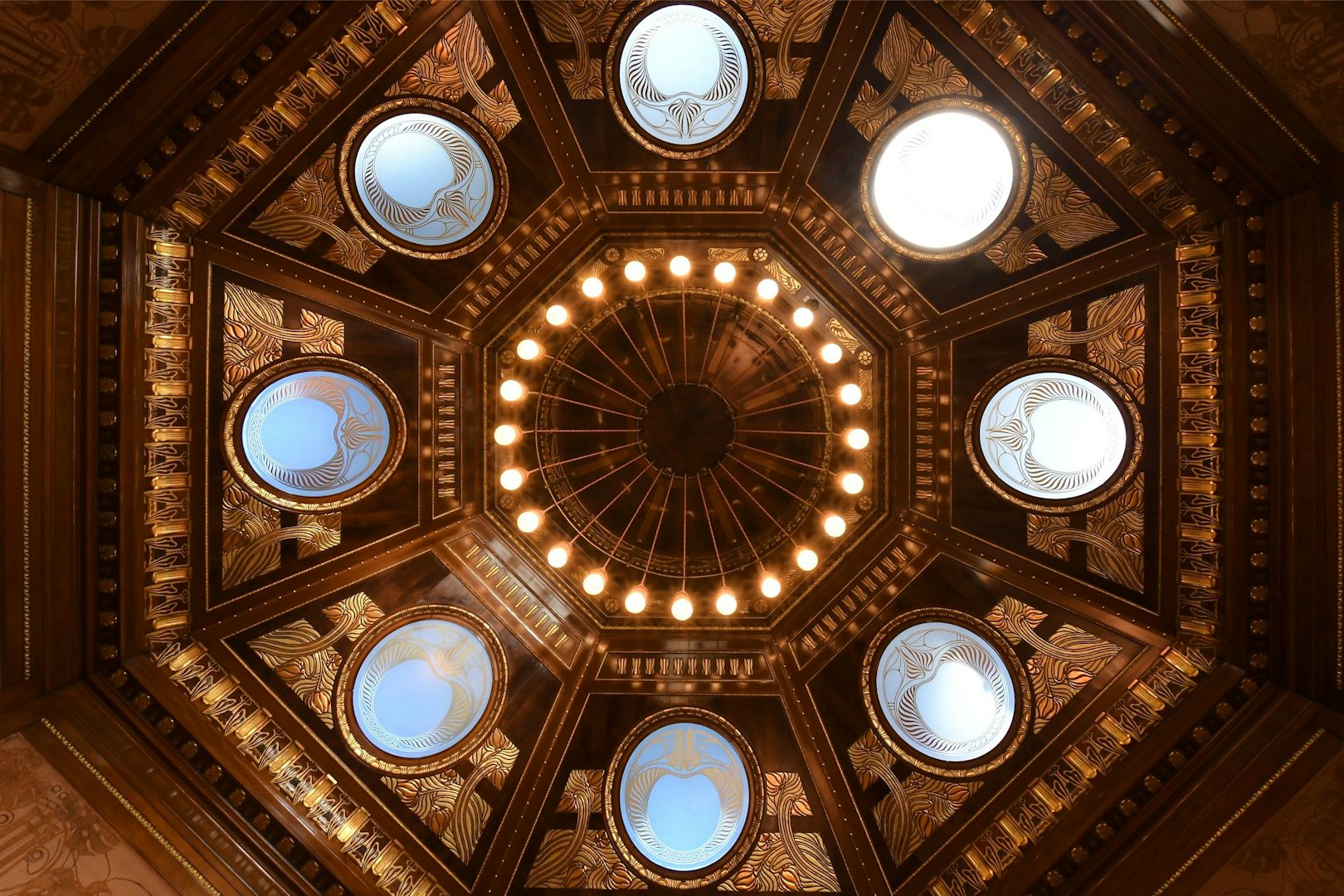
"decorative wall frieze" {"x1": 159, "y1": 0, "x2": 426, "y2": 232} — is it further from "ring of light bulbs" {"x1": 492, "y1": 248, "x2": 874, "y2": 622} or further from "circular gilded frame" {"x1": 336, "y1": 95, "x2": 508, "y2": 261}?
"ring of light bulbs" {"x1": 492, "y1": 248, "x2": 874, "y2": 622}

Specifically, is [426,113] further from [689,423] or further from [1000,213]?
[1000,213]

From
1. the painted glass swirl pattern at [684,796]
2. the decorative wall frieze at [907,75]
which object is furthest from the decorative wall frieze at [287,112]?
the painted glass swirl pattern at [684,796]

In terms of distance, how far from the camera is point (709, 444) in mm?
7211

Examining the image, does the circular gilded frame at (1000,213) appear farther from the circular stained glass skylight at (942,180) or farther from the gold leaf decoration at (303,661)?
the gold leaf decoration at (303,661)

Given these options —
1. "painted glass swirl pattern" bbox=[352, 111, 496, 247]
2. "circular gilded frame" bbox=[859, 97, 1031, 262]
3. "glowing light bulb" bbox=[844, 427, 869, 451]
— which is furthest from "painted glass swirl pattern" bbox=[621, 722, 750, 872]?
"painted glass swirl pattern" bbox=[352, 111, 496, 247]

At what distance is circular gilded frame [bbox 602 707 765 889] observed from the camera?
246 inches

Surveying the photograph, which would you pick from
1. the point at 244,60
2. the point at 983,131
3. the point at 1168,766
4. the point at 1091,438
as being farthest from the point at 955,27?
the point at 1168,766

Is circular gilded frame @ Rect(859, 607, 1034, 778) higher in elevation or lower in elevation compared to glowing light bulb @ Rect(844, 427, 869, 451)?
lower

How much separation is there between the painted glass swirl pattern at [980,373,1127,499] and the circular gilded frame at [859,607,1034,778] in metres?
1.26

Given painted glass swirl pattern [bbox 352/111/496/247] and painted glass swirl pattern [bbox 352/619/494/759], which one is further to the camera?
painted glass swirl pattern [bbox 352/619/494/759]

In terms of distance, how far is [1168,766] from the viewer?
5246mm

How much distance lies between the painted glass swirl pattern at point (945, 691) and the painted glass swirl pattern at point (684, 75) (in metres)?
4.77

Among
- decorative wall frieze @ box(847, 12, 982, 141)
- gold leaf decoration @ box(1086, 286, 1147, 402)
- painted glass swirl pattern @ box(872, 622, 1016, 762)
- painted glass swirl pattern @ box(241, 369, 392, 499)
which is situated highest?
decorative wall frieze @ box(847, 12, 982, 141)

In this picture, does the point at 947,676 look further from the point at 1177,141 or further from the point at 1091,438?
the point at 1177,141
